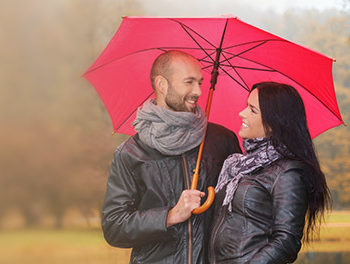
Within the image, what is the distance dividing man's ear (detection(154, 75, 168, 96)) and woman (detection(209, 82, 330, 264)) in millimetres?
354

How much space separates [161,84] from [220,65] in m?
0.35

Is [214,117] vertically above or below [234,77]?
below

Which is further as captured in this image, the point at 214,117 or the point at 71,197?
the point at 71,197

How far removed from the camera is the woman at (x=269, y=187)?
5.72ft

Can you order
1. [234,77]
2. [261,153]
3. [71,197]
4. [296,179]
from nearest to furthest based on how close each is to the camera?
[296,179] < [261,153] < [234,77] < [71,197]

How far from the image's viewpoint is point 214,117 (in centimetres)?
248

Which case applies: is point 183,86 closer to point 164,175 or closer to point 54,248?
point 164,175

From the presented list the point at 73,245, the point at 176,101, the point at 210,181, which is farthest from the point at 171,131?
the point at 73,245

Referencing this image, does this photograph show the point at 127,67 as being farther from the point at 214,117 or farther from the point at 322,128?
the point at 322,128

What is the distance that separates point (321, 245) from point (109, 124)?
2.82 metres

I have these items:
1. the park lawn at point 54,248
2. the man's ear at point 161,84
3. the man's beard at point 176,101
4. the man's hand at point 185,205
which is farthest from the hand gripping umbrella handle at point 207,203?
the park lawn at point 54,248

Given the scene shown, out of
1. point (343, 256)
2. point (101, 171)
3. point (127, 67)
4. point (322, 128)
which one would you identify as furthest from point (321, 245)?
point (127, 67)

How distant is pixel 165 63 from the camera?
83.4 inches

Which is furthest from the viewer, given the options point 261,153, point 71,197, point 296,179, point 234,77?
point 71,197
